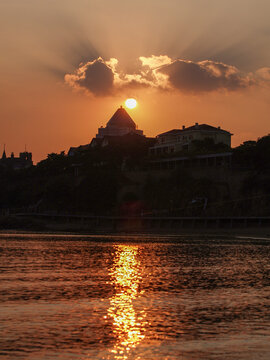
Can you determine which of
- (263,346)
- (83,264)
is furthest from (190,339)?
(83,264)

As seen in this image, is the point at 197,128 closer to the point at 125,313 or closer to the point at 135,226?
the point at 135,226

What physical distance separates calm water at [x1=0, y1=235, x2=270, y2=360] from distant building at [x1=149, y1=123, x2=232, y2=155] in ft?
351

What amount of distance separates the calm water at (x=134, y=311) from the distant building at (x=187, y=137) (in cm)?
10700

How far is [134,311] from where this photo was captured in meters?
24.1

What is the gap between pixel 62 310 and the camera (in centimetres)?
2394

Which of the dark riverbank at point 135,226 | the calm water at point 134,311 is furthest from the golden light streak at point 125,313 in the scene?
the dark riverbank at point 135,226

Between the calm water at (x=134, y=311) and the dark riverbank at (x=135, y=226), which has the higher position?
the dark riverbank at (x=135, y=226)

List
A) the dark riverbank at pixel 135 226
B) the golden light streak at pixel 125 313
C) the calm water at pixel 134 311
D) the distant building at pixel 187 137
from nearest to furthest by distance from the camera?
1. the calm water at pixel 134 311
2. the golden light streak at pixel 125 313
3. the dark riverbank at pixel 135 226
4. the distant building at pixel 187 137

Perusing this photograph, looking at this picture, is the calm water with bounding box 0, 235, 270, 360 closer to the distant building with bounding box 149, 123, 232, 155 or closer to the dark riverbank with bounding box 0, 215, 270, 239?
the dark riverbank with bounding box 0, 215, 270, 239

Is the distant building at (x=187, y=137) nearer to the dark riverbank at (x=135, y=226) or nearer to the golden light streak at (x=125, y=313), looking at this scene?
the dark riverbank at (x=135, y=226)

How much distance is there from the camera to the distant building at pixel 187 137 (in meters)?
149

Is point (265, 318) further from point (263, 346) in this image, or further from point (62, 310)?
point (62, 310)

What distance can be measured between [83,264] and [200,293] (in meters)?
17.5

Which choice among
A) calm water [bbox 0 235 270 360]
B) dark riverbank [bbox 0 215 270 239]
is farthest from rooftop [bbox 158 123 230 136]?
calm water [bbox 0 235 270 360]
